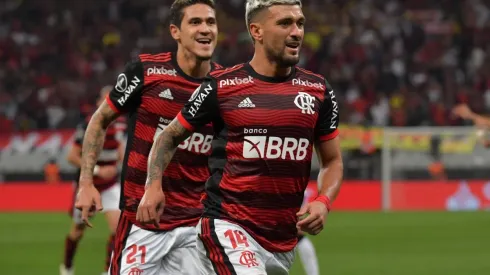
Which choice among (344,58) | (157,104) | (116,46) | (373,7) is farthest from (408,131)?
(157,104)

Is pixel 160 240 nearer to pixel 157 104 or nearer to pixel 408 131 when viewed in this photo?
pixel 157 104

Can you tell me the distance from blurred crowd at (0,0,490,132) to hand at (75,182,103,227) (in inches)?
656

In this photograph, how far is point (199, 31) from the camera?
608cm

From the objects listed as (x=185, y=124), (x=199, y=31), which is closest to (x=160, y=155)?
(x=185, y=124)

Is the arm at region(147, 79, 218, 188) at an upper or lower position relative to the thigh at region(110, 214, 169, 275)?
upper

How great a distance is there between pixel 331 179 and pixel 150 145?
1.34 m

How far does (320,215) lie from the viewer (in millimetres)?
4699

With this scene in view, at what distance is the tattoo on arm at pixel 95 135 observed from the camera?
5.89 metres

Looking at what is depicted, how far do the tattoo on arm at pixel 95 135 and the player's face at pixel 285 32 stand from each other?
144 centimetres

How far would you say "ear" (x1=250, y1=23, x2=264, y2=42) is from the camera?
4.96 metres

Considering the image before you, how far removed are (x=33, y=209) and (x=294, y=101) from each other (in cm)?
1636

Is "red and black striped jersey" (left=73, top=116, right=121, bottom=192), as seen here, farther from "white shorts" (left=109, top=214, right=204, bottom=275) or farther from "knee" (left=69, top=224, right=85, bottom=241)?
"white shorts" (left=109, top=214, right=204, bottom=275)

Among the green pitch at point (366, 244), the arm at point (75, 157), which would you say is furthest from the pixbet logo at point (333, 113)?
the green pitch at point (366, 244)

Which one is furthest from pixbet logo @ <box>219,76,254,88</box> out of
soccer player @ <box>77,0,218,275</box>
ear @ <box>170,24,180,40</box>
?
ear @ <box>170,24,180,40</box>
